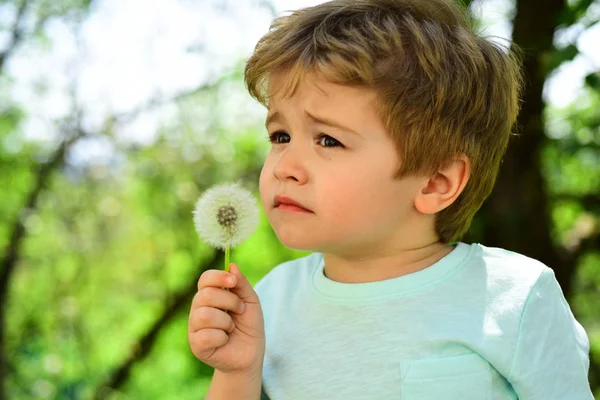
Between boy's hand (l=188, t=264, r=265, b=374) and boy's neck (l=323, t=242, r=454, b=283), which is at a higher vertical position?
boy's neck (l=323, t=242, r=454, b=283)

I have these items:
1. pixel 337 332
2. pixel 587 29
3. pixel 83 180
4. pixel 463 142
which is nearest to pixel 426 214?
pixel 463 142

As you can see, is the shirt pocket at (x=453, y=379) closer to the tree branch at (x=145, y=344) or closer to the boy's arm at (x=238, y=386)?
the boy's arm at (x=238, y=386)

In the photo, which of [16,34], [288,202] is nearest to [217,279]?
[288,202]

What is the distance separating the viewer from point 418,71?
124 centimetres

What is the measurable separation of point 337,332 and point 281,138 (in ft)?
1.11

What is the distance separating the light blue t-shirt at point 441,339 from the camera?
1.17m

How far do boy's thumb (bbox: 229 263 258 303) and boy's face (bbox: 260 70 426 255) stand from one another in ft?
0.32

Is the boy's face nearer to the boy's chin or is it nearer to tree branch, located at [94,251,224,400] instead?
the boy's chin

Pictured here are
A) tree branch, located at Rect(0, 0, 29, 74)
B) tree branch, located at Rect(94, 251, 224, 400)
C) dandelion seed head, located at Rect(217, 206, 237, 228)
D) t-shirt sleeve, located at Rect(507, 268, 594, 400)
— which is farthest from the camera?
tree branch, located at Rect(94, 251, 224, 400)

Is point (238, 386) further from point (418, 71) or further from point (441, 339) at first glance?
point (418, 71)

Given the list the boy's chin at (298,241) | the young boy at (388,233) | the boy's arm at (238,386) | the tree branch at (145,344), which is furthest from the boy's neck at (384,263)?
the tree branch at (145,344)

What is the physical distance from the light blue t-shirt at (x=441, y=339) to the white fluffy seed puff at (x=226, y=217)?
0.60 feet

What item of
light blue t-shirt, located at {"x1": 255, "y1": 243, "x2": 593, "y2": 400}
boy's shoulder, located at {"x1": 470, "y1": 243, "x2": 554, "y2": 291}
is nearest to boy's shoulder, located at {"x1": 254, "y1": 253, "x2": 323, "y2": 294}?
light blue t-shirt, located at {"x1": 255, "y1": 243, "x2": 593, "y2": 400}

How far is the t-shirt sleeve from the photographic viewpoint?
116 cm
